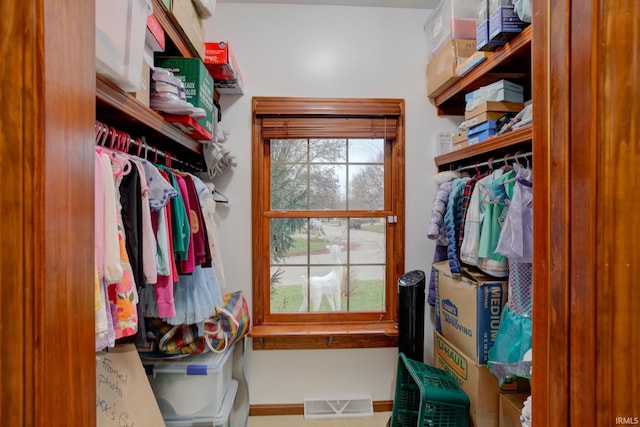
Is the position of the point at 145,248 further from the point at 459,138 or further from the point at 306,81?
the point at 459,138

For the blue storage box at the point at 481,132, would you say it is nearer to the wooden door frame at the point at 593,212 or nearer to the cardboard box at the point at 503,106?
the cardboard box at the point at 503,106

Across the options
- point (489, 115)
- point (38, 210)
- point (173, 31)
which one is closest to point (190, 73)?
point (173, 31)

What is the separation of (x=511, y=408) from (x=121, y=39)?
7.01 feet

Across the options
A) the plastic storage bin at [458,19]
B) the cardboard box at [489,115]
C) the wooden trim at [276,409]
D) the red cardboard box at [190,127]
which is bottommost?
the wooden trim at [276,409]

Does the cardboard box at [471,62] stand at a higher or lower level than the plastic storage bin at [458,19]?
lower

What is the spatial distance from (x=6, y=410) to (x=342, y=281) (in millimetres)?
2014

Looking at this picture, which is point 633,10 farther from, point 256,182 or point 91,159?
point 256,182

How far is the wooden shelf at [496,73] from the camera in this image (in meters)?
1.48

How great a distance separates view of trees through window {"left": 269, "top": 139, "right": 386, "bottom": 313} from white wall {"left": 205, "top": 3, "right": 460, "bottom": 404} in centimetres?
24

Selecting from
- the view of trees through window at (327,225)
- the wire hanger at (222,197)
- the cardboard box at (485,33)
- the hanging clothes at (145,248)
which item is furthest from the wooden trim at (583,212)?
the wire hanger at (222,197)

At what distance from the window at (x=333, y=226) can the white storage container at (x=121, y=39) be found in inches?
48.3

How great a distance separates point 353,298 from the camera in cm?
235

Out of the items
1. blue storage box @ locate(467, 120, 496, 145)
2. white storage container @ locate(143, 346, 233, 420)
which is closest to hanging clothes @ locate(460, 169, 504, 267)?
blue storage box @ locate(467, 120, 496, 145)

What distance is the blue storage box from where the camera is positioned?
1.74 meters
